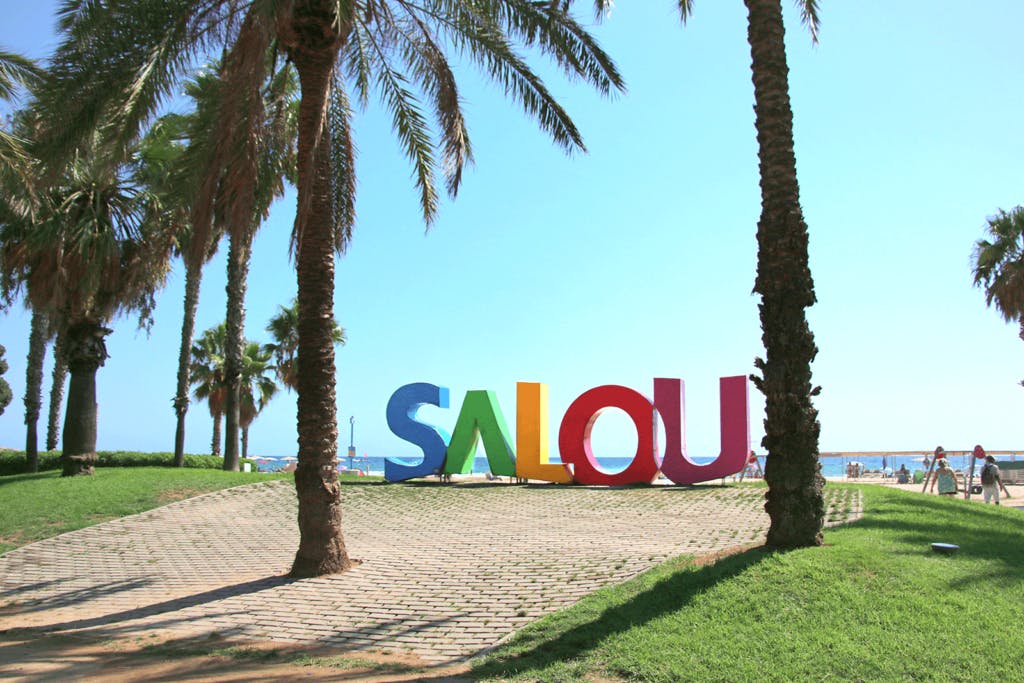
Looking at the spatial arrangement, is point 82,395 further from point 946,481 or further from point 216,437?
point 946,481

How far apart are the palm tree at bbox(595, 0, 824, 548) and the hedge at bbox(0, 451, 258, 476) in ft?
78.7

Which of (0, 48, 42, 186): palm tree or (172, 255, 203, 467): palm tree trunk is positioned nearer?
(0, 48, 42, 186): palm tree

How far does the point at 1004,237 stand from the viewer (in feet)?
96.3

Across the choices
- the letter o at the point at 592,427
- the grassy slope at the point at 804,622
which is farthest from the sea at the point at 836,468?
the grassy slope at the point at 804,622

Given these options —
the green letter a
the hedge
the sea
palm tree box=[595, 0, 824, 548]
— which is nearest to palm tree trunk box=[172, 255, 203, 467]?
the hedge

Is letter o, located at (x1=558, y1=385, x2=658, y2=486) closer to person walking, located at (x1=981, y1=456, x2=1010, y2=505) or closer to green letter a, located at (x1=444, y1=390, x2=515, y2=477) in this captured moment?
green letter a, located at (x1=444, y1=390, x2=515, y2=477)

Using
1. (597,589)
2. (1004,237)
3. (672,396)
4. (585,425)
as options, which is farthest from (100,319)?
(1004,237)

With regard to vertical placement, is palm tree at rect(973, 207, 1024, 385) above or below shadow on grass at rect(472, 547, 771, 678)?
above

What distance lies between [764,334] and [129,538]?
13.7 metres

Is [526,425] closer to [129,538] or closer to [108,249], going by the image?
[129,538]

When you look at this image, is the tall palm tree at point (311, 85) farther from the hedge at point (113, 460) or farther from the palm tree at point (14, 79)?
the hedge at point (113, 460)

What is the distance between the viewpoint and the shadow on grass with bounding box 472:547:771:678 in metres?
7.93

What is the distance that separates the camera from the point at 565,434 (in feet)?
77.4

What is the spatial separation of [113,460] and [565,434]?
55.9 feet
